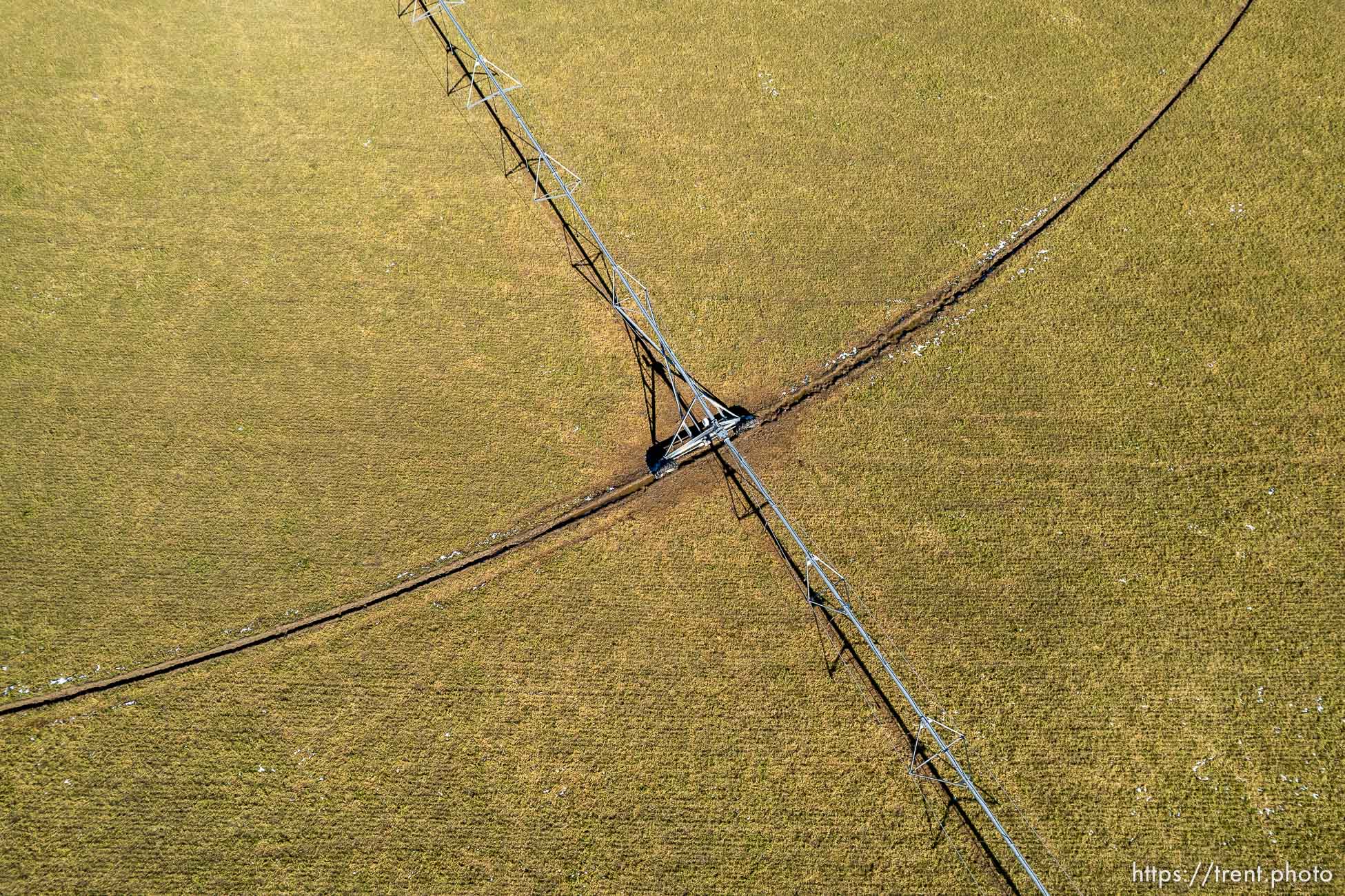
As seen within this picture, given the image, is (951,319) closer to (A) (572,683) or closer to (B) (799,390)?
(B) (799,390)

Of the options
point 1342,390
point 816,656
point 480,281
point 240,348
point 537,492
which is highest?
point 240,348

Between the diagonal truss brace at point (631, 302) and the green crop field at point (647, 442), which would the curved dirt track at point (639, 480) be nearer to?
the green crop field at point (647, 442)

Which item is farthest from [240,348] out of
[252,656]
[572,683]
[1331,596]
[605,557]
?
[1331,596]

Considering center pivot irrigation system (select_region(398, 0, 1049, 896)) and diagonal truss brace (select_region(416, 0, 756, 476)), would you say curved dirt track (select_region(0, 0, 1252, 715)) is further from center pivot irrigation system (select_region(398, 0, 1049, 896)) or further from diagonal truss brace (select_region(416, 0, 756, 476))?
center pivot irrigation system (select_region(398, 0, 1049, 896))

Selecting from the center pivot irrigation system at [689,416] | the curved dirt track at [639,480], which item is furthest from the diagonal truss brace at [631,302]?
the curved dirt track at [639,480]

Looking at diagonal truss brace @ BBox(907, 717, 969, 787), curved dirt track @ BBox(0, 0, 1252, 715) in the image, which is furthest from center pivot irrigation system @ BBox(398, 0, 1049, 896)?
curved dirt track @ BBox(0, 0, 1252, 715)
